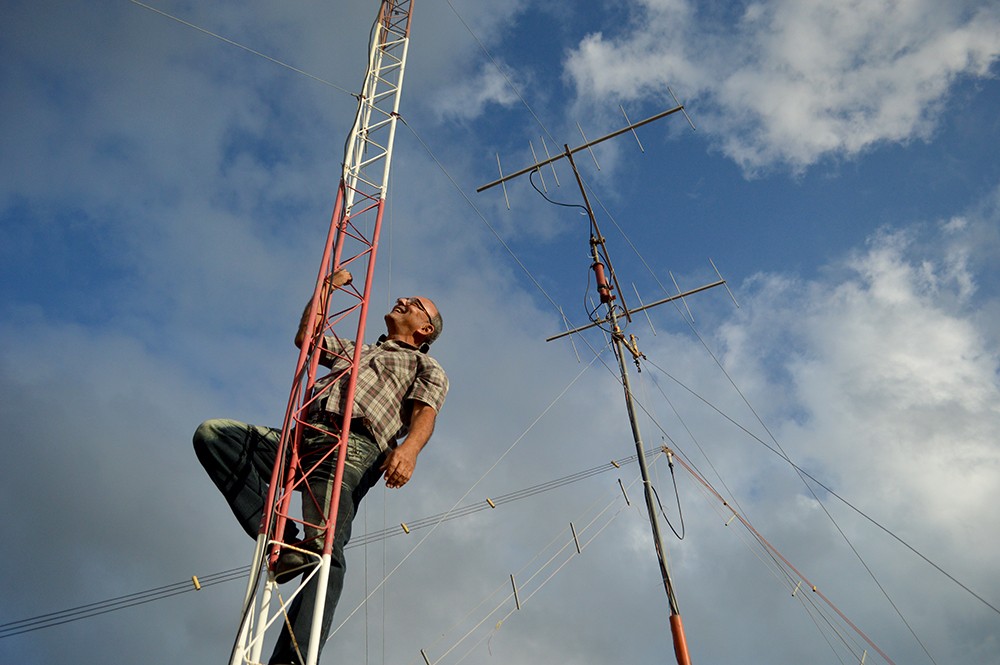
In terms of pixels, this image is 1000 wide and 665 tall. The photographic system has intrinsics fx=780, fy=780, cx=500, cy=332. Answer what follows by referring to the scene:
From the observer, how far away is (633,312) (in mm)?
15961

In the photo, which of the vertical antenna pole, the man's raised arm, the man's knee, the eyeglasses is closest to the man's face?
the eyeglasses

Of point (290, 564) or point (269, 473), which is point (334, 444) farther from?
point (290, 564)

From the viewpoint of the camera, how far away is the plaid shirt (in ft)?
25.2

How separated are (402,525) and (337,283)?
367 cm

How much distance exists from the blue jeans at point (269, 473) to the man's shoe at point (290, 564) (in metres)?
0.11

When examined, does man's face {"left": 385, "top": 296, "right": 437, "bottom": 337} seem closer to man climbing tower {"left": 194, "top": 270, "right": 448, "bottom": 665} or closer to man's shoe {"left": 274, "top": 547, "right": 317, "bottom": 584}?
man climbing tower {"left": 194, "top": 270, "right": 448, "bottom": 665}

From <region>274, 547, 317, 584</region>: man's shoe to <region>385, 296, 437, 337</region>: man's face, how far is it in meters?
2.99

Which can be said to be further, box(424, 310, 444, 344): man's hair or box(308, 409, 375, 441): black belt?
box(424, 310, 444, 344): man's hair

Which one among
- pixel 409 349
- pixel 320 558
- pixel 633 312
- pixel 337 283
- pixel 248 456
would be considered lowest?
pixel 320 558

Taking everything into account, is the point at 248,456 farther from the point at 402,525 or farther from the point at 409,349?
the point at 402,525

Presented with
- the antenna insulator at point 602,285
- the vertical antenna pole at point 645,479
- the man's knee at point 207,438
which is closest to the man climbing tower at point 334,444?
the man's knee at point 207,438

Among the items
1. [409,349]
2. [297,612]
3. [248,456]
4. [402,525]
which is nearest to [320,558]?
[297,612]

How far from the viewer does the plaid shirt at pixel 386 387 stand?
767cm

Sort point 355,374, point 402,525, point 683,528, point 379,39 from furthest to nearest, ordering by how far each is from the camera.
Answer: point 379,39 → point 683,528 → point 402,525 → point 355,374
